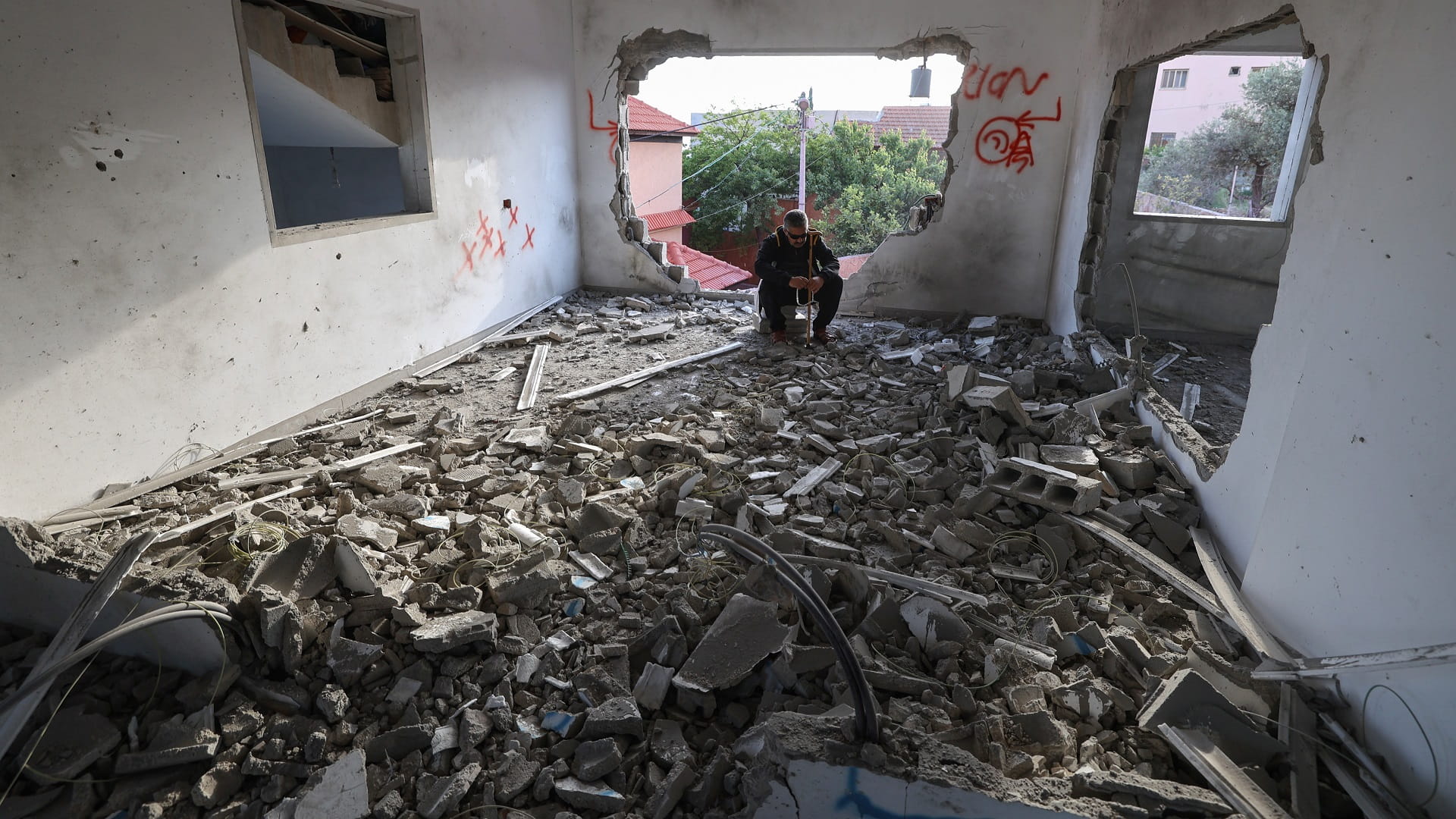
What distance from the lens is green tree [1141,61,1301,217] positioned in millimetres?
14656

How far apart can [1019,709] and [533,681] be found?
5.77 feet

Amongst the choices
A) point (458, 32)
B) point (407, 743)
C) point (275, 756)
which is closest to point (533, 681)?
point (407, 743)

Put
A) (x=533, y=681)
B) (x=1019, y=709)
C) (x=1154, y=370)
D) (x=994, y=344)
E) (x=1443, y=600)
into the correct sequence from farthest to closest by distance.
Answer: (x=994, y=344) < (x=1154, y=370) < (x=533, y=681) < (x=1019, y=709) < (x=1443, y=600)

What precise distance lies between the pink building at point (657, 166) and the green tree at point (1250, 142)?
1149cm

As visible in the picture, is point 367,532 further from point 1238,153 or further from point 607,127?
point 1238,153

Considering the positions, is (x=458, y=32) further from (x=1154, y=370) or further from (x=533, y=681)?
(x=1154, y=370)

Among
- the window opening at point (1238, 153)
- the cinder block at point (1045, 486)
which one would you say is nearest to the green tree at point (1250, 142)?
the window opening at point (1238, 153)

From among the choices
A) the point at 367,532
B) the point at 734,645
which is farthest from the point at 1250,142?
the point at 367,532

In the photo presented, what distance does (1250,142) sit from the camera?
50.3 ft

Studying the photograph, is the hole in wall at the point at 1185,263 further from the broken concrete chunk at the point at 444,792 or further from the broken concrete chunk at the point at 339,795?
the broken concrete chunk at the point at 339,795

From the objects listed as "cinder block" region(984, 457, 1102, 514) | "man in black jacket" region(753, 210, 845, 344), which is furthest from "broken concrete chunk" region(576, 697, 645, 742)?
"man in black jacket" region(753, 210, 845, 344)

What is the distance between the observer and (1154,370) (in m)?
6.16

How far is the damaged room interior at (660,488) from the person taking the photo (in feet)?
7.74

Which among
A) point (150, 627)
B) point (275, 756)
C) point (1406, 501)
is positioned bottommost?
point (275, 756)
